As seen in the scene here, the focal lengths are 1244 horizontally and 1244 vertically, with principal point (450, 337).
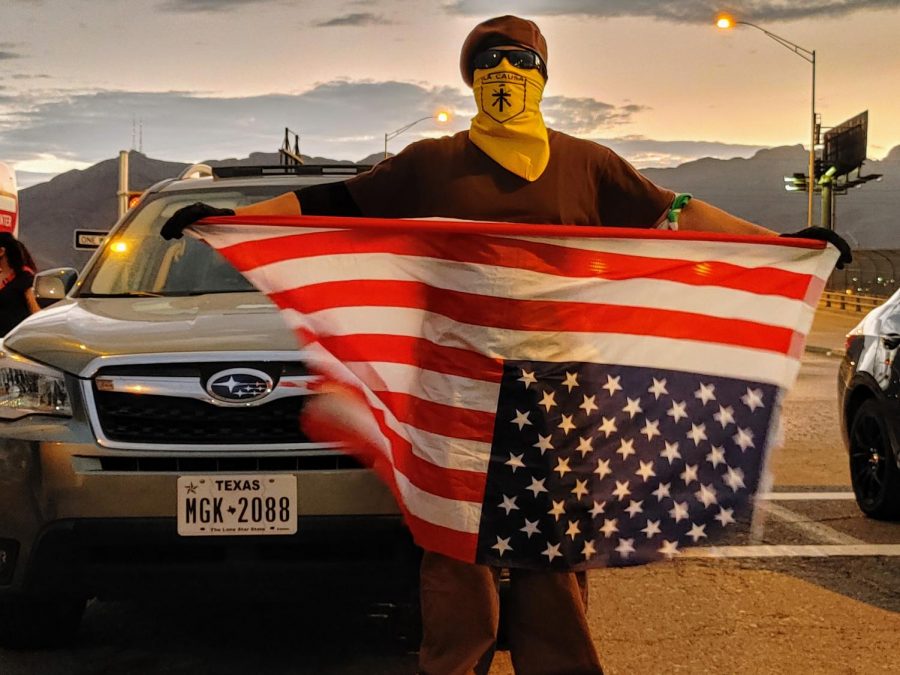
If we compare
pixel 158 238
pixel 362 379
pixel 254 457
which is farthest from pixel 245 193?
pixel 362 379

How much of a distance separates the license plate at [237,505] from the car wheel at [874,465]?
13.5ft

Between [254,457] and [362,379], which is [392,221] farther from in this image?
[254,457]

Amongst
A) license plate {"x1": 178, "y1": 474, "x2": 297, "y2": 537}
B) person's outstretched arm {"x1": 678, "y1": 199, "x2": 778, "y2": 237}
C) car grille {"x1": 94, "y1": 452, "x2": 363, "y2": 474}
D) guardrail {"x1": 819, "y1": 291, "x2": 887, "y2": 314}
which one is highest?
person's outstretched arm {"x1": 678, "y1": 199, "x2": 778, "y2": 237}

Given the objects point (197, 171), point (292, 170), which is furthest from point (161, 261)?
point (197, 171)

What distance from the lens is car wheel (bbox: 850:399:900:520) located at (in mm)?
7027

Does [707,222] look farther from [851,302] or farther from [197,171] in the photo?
[851,302]

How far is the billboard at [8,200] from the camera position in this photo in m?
19.8

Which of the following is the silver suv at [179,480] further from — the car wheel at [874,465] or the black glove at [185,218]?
the car wheel at [874,465]

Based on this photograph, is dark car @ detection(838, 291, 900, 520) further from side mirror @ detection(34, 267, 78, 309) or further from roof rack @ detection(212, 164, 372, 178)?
side mirror @ detection(34, 267, 78, 309)

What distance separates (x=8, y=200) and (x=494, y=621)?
59.9 feet

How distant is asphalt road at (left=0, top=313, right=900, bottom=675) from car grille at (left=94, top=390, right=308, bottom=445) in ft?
1.76

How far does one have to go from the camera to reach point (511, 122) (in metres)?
3.54

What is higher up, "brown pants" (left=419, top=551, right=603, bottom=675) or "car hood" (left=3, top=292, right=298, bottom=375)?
"car hood" (left=3, top=292, right=298, bottom=375)

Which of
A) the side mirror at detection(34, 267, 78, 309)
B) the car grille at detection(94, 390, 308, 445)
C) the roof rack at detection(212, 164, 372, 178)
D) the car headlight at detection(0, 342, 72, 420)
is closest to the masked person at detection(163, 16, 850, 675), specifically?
the car grille at detection(94, 390, 308, 445)
